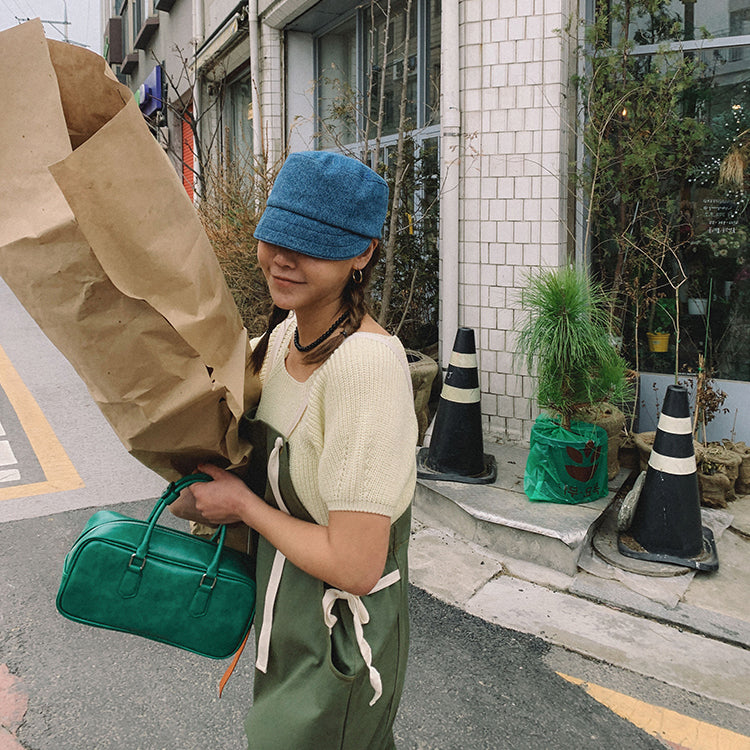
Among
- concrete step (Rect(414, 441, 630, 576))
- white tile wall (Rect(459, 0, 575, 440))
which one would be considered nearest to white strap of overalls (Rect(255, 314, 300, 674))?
concrete step (Rect(414, 441, 630, 576))

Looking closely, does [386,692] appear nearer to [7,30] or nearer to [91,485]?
[7,30]

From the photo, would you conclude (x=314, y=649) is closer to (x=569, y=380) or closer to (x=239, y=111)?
(x=569, y=380)

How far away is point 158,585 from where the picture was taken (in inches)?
54.9

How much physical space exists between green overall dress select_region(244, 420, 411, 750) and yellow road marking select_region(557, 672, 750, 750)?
1677mm

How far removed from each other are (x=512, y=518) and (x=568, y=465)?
1.60 ft

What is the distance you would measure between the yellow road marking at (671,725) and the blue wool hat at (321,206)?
2.30 metres

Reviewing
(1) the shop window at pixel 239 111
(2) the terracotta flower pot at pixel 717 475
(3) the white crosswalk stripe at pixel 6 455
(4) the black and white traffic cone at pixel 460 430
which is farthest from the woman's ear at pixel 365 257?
(1) the shop window at pixel 239 111

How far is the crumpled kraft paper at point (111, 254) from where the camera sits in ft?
3.62

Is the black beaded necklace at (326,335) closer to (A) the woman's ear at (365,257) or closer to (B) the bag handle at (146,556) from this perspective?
(A) the woman's ear at (365,257)

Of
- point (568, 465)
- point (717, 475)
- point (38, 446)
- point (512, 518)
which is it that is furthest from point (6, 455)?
point (717, 475)

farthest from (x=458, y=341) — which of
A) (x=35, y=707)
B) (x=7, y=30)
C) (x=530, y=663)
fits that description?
(x=7, y=30)

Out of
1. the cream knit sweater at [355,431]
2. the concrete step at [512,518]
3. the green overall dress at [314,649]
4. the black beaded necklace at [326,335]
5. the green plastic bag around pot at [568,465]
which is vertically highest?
the black beaded necklace at [326,335]

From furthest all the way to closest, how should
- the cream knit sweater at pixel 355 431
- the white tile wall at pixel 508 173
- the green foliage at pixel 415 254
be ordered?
the green foliage at pixel 415 254 < the white tile wall at pixel 508 173 < the cream knit sweater at pixel 355 431

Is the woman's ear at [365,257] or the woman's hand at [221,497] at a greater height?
the woman's ear at [365,257]
